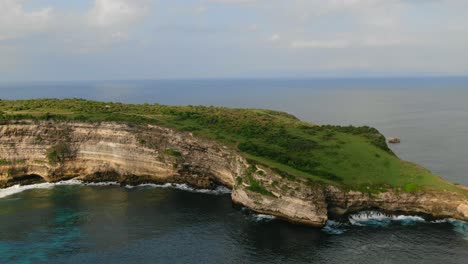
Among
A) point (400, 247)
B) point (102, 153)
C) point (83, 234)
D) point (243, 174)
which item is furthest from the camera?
point (102, 153)

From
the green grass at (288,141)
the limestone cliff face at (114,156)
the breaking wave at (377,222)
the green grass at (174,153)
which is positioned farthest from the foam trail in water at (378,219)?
the green grass at (174,153)

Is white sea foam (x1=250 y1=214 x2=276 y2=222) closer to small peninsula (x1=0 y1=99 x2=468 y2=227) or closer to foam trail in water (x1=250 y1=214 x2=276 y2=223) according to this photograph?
foam trail in water (x1=250 y1=214 x2=276 y2=223)

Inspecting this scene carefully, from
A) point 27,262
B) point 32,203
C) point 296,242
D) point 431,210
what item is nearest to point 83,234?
point 27,262

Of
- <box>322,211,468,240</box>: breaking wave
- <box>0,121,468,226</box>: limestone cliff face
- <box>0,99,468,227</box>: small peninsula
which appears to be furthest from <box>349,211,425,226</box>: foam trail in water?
<box>0,121,468,226</box>: limestone cliff face

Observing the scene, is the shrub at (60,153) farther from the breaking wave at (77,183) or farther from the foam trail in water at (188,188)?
the foam trail in water at (188,188)

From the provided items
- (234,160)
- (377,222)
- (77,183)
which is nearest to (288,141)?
(234,160)

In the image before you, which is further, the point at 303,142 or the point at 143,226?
the point at 303,142

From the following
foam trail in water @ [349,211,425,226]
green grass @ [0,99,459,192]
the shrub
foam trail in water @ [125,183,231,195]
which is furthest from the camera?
the shrub

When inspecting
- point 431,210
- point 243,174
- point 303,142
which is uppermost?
point 303,142

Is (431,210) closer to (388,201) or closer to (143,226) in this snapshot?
(388,201)
